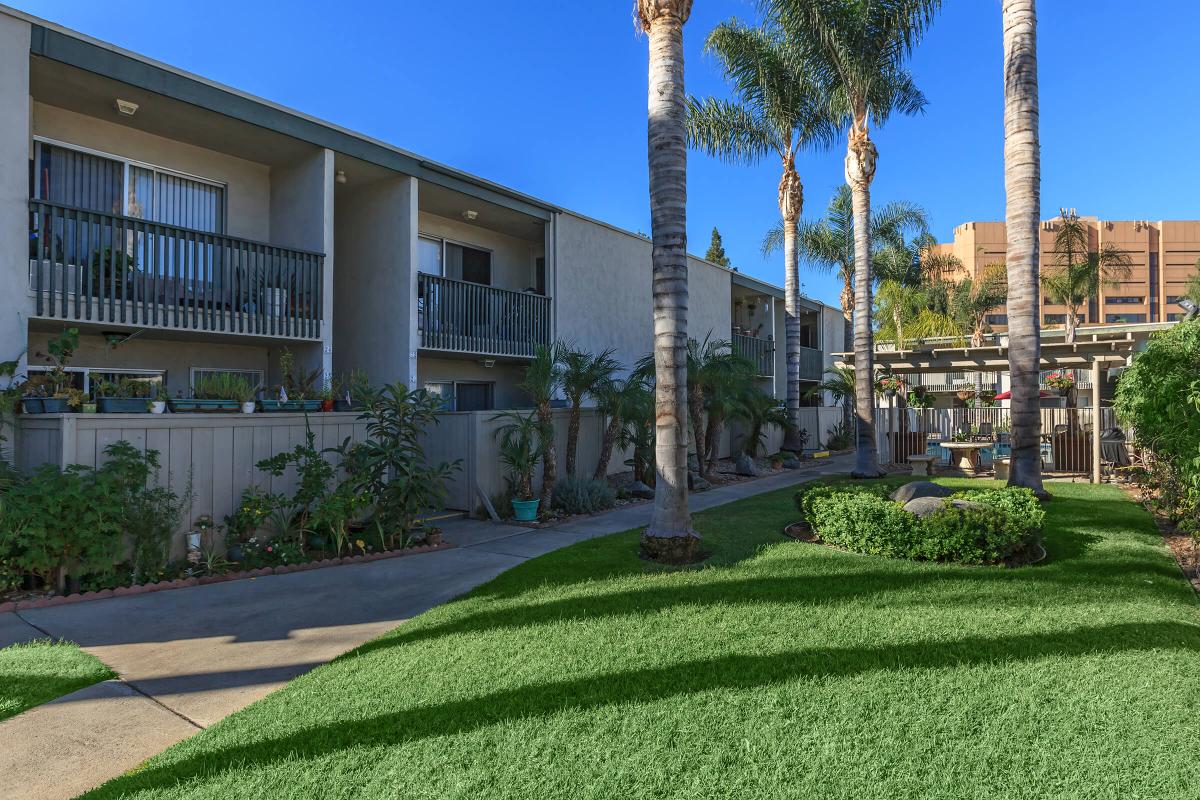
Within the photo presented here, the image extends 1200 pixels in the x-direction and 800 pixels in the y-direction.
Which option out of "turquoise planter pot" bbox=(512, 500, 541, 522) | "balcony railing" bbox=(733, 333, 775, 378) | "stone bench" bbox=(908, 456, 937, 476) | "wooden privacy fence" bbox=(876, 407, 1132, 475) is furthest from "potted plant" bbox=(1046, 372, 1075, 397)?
"turquoise planter pot" bbox=(512, 500, 541, 522)

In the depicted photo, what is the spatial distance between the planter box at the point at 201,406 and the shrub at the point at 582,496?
208 inches

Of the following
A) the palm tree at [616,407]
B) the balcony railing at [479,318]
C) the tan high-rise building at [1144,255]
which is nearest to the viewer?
the balcony railing at [479,318]

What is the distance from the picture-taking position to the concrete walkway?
11.7 ft

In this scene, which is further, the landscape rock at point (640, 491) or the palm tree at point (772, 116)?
the palm tree at point (772, 116)

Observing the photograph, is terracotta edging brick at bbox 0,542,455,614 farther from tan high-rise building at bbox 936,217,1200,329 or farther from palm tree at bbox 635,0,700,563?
tan high-rise building at bbox 936,217,1200,329

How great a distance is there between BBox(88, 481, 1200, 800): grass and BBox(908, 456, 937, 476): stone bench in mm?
9834

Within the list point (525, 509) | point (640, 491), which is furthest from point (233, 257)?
point (640, 491)

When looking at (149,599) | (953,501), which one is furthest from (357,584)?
(953,501)

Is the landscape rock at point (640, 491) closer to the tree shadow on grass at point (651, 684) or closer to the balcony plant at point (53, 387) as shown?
the tree shadow on grass at point (651, 684)

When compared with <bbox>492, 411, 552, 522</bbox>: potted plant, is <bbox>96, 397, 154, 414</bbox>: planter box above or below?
above

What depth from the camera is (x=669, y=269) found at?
303 inches

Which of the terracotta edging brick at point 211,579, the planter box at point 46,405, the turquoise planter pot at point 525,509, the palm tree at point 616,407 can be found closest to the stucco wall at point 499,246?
the palm tree at point 616,407

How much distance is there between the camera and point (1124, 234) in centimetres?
10762

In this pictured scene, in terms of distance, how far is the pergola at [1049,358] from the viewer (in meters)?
14.7
